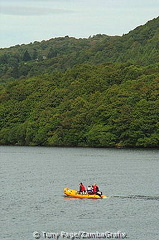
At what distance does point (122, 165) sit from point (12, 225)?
6882cm

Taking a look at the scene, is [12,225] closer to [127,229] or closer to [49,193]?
[127,229]

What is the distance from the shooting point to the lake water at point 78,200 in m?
68.0

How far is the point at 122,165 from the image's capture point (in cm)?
13538

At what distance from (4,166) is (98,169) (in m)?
25.3

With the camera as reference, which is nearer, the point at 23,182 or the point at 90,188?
the point at 90,188

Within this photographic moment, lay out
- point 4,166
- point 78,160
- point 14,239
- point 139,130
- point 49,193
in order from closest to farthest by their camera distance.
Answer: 1. point 14,239
2. point 49,193
3. point 4,166
4. point 78,160
5. point 139,130

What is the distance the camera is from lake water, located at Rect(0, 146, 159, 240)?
68.0m

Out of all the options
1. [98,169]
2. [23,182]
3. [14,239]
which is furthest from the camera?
[98,169]

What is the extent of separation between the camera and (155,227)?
224 feet

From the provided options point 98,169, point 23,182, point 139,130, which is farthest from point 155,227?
point 139,130

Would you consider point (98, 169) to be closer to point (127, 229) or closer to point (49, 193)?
point (49, 193)

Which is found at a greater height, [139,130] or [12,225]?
[139,130]

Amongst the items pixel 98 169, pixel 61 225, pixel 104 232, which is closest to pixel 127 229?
pixel 104 232

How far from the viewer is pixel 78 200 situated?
8781 cm
